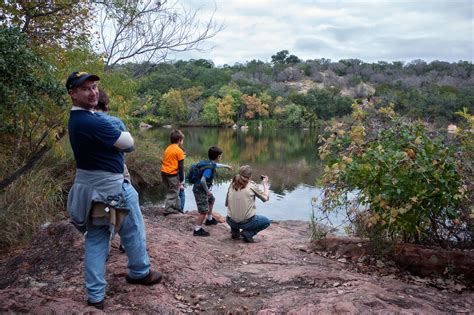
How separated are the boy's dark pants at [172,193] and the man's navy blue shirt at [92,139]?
159 inches

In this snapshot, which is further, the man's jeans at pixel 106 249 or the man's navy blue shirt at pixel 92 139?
the man's jeans at pixel 106 249

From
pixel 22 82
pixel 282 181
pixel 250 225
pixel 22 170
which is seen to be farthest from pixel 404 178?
pixel 282 181

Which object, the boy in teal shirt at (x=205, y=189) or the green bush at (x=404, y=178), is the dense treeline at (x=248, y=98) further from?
the green bush at (x=404, y=178)

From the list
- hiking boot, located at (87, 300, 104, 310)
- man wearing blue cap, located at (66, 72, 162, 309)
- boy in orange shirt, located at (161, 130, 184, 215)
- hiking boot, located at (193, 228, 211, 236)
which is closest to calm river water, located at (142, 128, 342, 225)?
hiking boot, located at (193, 228, 211, 236)

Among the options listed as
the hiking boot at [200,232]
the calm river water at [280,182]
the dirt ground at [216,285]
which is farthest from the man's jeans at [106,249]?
the calm river water at [280,182]

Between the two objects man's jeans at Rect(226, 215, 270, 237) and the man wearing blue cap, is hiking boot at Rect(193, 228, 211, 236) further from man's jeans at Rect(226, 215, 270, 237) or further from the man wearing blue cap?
the man wearing blue cap

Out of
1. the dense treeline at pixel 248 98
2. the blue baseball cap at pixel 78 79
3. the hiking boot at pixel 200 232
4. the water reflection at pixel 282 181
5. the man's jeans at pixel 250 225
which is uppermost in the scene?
the dense treeline at pixel 248 98

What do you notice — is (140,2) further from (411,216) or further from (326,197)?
(411,216)

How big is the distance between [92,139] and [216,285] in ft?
5.45

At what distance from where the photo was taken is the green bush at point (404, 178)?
3535 mm

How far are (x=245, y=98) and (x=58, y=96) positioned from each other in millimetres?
58207

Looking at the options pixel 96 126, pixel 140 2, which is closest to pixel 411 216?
pixel 96 126

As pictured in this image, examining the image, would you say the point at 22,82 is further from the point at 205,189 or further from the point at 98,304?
the point at 205,189

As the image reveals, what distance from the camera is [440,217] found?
3896 millimetres
